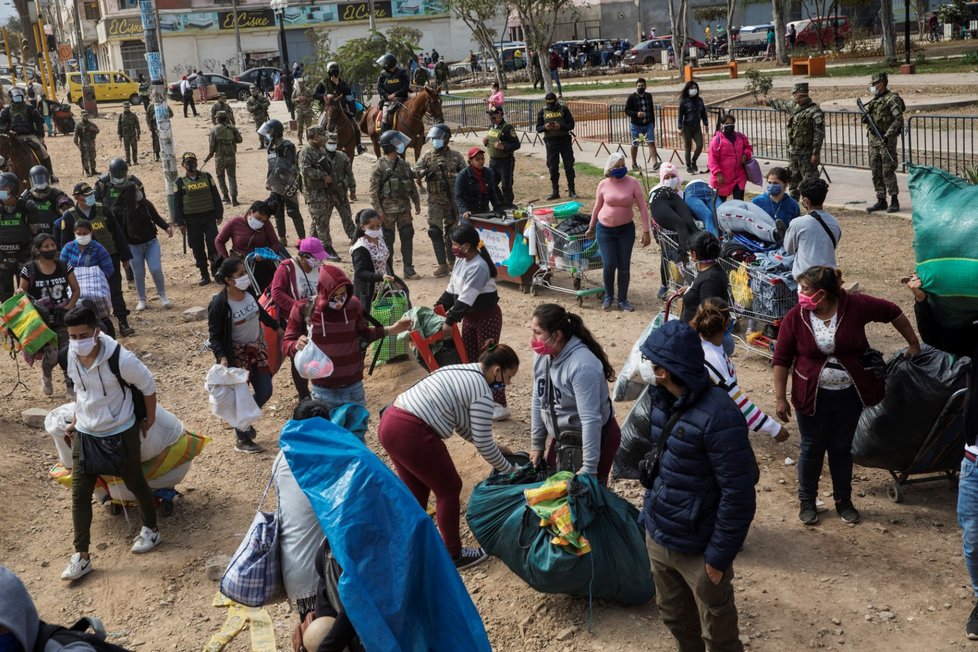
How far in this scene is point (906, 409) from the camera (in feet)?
20.8

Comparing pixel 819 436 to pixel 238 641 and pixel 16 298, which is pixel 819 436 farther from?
pixel 16 298

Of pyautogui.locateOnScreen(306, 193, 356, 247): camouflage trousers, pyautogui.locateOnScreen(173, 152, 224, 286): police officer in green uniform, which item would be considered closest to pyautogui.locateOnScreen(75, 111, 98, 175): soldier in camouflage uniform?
pyautogui.locateOnScreen(173, 152, 224, 286): police officer in green uniform

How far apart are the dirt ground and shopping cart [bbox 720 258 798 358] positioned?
23cm

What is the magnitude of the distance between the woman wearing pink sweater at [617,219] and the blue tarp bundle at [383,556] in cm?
709

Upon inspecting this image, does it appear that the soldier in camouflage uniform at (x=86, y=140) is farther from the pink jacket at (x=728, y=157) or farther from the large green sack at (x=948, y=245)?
the large green sack at (x=948, y=245)

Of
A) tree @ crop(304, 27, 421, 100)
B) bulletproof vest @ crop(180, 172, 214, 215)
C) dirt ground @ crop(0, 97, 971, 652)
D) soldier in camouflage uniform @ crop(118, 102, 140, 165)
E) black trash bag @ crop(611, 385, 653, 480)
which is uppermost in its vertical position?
tree @ crop(304, 27, 421, 100)

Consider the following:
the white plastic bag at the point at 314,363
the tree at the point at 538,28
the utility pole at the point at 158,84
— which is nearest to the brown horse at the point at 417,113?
the utility pole at the point at 158,84

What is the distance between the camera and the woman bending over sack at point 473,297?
8.12 m

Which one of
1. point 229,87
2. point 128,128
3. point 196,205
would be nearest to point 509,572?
point 196,205

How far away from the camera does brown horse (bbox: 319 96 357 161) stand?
19.4 m

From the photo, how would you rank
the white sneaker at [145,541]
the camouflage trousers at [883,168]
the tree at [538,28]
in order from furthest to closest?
1. the tree at [538,28]
2. the camouflage trousers at [883,168]
3. the white sneaker at [145,541]

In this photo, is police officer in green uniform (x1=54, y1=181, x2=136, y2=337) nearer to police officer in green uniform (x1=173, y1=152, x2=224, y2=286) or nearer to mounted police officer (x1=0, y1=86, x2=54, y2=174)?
police officer in green uniform (x1=173, y1=152, x2=224, y2=286)

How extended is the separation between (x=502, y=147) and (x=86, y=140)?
41.2 feet

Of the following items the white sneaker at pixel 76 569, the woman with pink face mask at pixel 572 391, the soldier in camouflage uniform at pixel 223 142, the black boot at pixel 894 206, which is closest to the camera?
the woman with pink face mask at pixel 572 391
